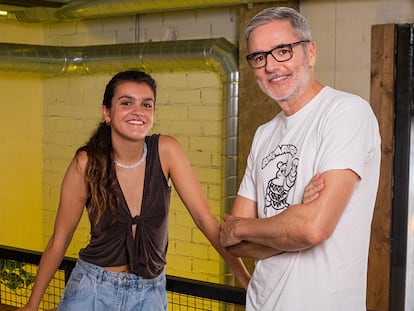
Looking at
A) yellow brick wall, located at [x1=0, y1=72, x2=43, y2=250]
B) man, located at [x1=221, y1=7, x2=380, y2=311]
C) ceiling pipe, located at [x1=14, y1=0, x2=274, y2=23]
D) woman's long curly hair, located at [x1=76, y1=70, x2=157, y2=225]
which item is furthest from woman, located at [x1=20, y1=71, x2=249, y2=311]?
yellow brick wall, located at [x1=0, y1=72, x2=43, y2=250]

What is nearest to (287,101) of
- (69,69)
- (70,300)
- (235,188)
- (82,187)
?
(82,187)

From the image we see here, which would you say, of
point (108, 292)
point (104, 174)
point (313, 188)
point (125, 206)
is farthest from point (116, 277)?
point (313, 188)

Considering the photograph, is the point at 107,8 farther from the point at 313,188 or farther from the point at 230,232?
the point at 313,188

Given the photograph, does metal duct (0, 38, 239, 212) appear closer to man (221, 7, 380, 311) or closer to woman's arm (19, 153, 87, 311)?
woman's arm (19, 153, 87, 311)

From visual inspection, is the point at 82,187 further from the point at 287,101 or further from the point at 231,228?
the point at 287,101

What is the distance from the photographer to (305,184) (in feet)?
5.65

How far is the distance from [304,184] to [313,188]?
0.07 metres

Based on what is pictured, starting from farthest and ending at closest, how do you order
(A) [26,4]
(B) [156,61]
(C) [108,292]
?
(B) [156,61] < (A) [26,4] < (C) [108,292]

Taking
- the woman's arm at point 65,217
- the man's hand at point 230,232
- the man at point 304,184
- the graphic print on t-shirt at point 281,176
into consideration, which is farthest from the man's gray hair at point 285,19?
the woman's arm at point 65,217

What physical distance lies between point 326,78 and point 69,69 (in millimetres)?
1782

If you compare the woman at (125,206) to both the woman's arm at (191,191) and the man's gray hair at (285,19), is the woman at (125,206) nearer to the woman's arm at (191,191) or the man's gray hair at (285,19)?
the woman's arm at (191,191)

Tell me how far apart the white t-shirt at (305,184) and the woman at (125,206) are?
51 cm

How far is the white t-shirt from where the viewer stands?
1688 millimetres

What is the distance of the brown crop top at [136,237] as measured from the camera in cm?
228
